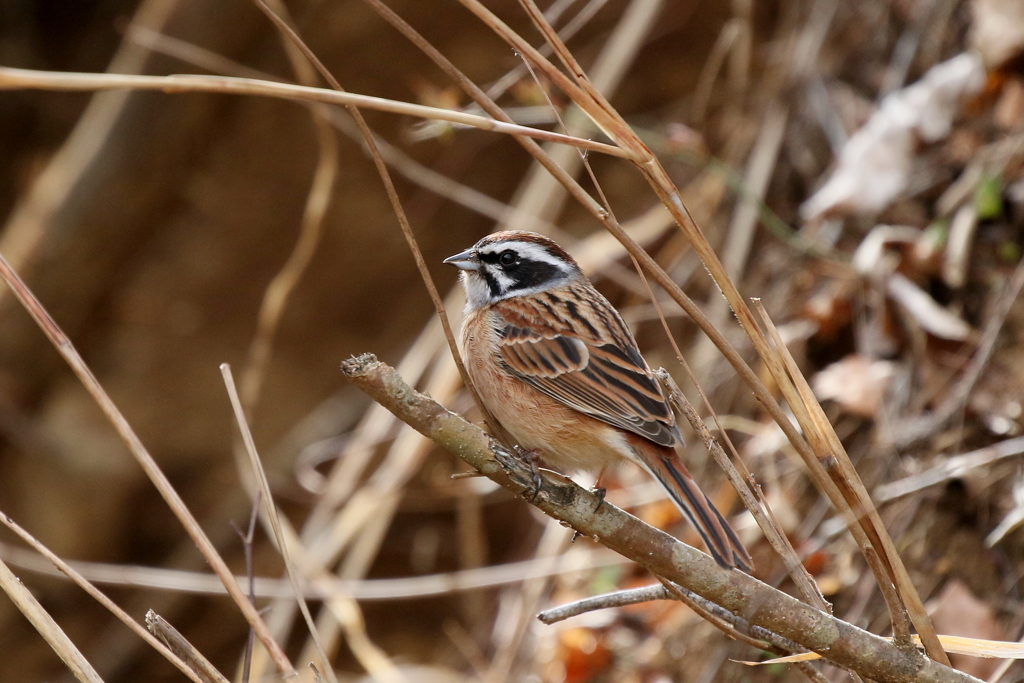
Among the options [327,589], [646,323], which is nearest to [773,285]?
[646,323]

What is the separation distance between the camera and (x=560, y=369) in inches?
116

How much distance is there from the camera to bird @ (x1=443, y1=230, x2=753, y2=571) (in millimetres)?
2689

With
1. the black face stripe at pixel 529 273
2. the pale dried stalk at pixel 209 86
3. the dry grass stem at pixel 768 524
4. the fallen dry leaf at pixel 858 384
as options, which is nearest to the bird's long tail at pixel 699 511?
the dry grass stem at pixel 768 524

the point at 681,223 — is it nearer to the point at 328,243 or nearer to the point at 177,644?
the point at 177,644

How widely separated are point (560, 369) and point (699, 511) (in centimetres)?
76

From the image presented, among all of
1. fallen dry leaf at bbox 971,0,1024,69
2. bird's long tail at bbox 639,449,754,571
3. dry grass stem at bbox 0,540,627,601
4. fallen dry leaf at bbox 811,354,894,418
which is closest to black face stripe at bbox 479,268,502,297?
bird's long tail at bbox 639,449,754,571

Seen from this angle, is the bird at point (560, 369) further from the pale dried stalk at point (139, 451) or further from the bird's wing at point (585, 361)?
the pale dried stalk at point (139, 451)

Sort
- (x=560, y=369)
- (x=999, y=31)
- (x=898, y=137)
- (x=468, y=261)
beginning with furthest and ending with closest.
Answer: (x=898, y=137)
(x=999, y=31)
(x=468, y=261)
(x=560, y=369)

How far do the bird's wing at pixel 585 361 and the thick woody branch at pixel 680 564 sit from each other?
0.65 m

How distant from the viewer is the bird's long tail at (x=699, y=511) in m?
2.18

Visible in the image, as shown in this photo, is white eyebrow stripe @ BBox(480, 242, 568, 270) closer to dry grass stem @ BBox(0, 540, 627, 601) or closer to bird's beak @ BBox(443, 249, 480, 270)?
bird's beak @ BBox(443, 249, 480, 270)

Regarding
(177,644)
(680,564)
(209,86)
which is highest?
(209,86)

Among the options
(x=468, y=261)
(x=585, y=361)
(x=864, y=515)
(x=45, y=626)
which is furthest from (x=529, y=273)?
(x=45, y=626)

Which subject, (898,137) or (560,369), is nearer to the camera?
(560,369)
